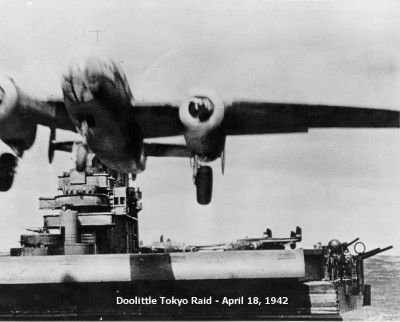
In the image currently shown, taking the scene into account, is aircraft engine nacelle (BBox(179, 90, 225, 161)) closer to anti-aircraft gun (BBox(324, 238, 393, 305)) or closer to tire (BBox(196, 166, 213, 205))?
tire (BBox(196, 166, 213, 205))

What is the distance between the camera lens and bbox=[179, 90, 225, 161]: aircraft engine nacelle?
1402 cm

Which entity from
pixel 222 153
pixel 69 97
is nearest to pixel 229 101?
pixel 222 153

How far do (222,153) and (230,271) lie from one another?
4334 mm

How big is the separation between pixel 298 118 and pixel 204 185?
10.4ft

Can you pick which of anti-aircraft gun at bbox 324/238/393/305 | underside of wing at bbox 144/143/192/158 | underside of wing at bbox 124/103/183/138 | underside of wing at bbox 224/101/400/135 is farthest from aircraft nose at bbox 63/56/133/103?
anti-aircraft gun at bbox 324/238/393/305

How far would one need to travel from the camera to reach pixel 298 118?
16.3 metres

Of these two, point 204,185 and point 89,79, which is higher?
point 89,79

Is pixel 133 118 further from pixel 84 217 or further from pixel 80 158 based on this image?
pixel 84 217

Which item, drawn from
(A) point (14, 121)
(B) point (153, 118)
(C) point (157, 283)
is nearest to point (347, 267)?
(C) point (157, 283)

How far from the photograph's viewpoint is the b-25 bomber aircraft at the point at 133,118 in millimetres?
13086

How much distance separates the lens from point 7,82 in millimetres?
14461

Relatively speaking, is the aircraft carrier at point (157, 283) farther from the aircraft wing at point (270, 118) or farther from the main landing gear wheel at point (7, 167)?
the aircraft wing at point (270, 118)

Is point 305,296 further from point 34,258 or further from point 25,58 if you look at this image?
point 25,58

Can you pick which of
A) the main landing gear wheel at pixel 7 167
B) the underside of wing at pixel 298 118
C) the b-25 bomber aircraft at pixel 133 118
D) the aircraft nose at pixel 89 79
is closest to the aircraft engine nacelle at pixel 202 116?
the b-25 bomber aircraft at pixel 133 118
